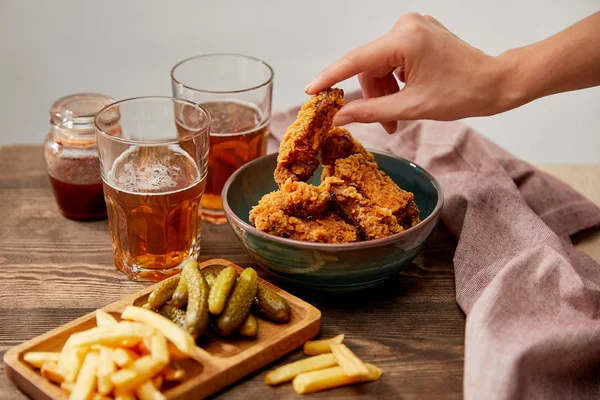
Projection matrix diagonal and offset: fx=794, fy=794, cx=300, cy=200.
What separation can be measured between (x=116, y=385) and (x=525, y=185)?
6.09 ft

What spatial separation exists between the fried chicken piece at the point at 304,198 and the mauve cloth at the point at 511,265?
1.74 ft

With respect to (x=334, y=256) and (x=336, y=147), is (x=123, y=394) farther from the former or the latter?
(x=336, y=147)

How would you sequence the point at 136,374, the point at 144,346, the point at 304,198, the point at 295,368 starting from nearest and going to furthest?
the point at 136,374 → the point at 144,346 → the point at 295,368 → the point at 304,198

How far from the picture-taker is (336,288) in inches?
94.6

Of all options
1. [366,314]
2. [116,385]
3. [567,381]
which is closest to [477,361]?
[567,381]

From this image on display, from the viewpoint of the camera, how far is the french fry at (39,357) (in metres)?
2.02

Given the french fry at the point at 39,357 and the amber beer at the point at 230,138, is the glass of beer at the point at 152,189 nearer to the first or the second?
the amber beer at the point at 230,138

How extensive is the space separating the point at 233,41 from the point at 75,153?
10.1 feet

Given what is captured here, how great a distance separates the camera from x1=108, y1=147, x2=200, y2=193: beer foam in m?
2.46

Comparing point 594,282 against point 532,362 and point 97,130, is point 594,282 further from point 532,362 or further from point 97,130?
point 97,130

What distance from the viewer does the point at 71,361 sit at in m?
1.95

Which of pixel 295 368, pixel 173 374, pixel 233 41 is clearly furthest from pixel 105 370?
pixel 233 41

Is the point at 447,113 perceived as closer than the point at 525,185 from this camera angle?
Yes

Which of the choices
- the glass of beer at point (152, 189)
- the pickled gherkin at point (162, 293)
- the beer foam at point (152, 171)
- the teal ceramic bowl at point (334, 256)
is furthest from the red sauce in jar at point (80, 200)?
the pickled gherkin at point (162, 293)
